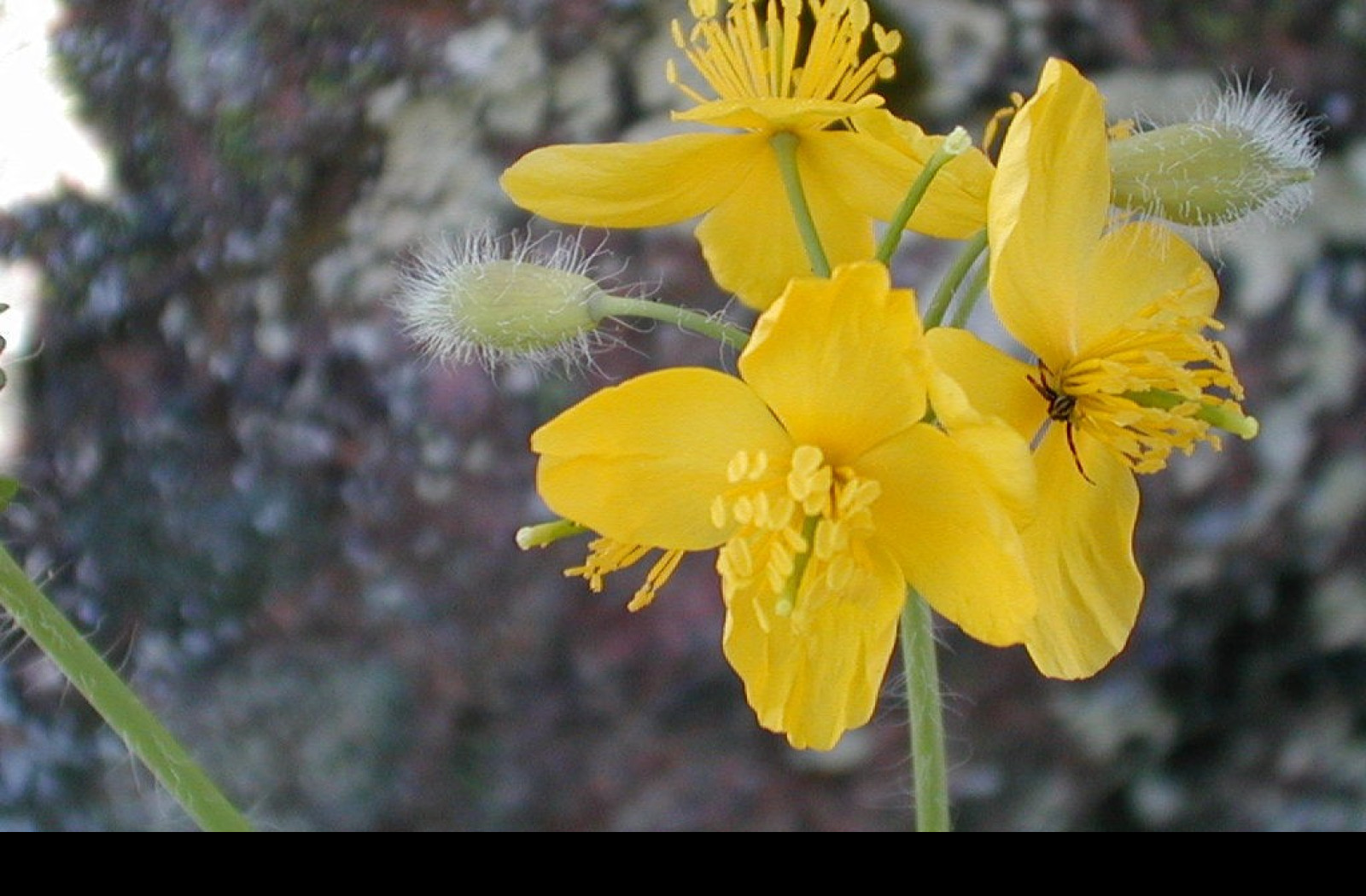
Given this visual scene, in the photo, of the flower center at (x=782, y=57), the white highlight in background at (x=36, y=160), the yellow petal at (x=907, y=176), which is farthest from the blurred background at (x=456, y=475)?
the yellow petal at (x=907, y=176)

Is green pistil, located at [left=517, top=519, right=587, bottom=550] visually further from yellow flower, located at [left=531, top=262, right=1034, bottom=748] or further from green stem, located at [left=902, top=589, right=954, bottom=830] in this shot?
green stem, located at [left=902, top=589, right=954, bottom=830]

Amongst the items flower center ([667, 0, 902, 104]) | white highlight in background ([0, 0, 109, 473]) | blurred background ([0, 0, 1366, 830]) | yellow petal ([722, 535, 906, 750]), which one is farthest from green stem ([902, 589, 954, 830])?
white highlight in background ([0, 0, 109, 473])

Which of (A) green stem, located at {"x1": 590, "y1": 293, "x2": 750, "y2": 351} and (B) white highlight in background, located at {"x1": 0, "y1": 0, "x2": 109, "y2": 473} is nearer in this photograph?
(A) green stem, located at {"x1": 590, "y1": 293, "x2": 750, "y2": 351}

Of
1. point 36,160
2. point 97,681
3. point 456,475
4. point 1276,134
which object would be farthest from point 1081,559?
point 36,160

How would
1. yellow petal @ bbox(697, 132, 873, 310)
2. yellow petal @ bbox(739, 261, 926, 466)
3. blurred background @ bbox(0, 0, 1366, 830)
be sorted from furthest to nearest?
blurred background @ bbox(0, 0, 1366, 830) → yellow petal @ bbox(697, 132, 873, 310) → yellow petal @ bbox(739, 261, 926, 466)

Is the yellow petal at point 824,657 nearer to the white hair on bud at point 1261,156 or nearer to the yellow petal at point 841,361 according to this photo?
the yellow petal at point 841,361
